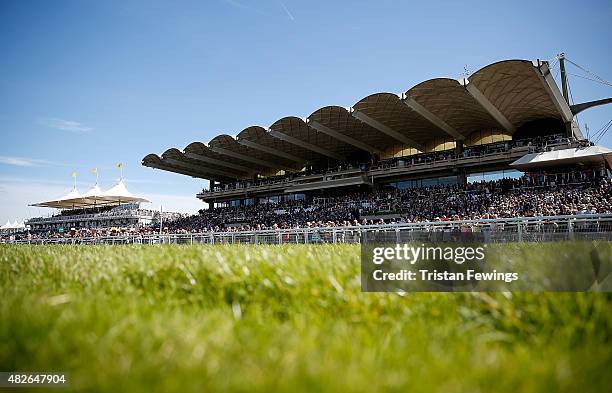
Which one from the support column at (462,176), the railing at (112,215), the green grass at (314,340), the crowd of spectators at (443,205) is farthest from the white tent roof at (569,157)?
the railing at (112,215)

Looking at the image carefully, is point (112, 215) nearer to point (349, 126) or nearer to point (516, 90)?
point (349, 126)

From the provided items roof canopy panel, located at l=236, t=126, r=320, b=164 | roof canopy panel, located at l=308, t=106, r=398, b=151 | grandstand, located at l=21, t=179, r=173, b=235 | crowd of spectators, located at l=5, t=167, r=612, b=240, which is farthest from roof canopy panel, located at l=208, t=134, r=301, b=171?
grandstand, located at l=21, t=179, r=173, b=235

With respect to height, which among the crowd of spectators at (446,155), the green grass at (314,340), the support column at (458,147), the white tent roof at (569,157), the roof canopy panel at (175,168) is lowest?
the green grass at (314,340)

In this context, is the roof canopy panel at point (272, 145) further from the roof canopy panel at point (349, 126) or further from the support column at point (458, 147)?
the support column at point (458, 147)

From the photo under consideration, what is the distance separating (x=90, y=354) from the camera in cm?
151

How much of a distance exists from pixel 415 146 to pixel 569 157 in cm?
1844

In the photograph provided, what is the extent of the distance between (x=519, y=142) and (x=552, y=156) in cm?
964

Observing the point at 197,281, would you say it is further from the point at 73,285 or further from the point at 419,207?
the point at 419,207

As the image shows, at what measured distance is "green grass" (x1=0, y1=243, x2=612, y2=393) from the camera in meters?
1.37

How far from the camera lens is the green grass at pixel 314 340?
1369 millimetres

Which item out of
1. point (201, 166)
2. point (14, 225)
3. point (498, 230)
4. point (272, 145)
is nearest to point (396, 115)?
point (272, 145)

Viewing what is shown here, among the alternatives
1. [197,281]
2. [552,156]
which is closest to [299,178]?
[552,156]

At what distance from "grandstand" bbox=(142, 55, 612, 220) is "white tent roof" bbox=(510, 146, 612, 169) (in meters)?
0.07

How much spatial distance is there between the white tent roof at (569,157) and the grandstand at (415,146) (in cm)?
7
